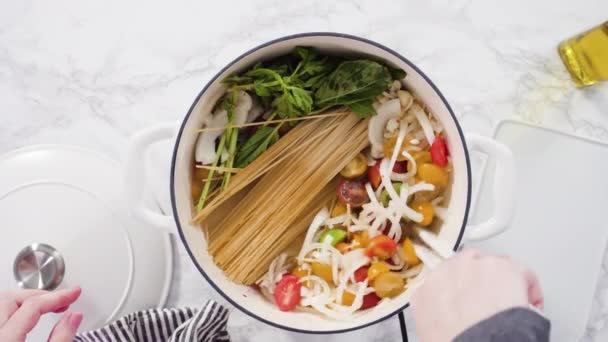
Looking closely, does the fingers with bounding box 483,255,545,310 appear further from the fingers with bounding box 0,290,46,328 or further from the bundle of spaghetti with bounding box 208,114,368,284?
the fingers with bounding box 0,290,46,328

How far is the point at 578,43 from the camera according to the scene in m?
0.89

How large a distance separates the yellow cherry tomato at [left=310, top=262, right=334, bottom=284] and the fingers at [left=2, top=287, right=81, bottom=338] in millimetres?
310

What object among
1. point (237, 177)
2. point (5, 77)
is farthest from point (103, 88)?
point (237, 177)

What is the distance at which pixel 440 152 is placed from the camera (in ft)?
2.55

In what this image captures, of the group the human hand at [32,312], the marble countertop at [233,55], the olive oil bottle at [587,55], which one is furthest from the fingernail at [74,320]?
the olive oil bottle at [587,55]

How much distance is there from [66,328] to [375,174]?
0.44 meters

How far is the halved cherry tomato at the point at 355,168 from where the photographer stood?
83 centimetres

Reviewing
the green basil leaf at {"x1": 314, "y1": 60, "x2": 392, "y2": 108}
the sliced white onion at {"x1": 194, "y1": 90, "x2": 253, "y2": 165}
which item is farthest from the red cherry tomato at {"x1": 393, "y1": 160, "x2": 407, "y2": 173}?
the sliced white onion at {"x1": 194, "y1": 90, "x2": 253, "y2": 165}

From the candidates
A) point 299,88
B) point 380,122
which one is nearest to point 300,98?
point 299,88

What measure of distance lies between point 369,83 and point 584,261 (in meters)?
0.46

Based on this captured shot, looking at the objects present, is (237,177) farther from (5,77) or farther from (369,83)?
(5,77)

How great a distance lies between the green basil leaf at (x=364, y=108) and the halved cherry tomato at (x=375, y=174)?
0.25ft

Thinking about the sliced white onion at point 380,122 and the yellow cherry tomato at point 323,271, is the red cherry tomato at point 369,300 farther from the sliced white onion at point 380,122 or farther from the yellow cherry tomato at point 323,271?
the sliced white onion at point 380,122

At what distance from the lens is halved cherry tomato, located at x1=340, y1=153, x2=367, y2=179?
0.83 metres
